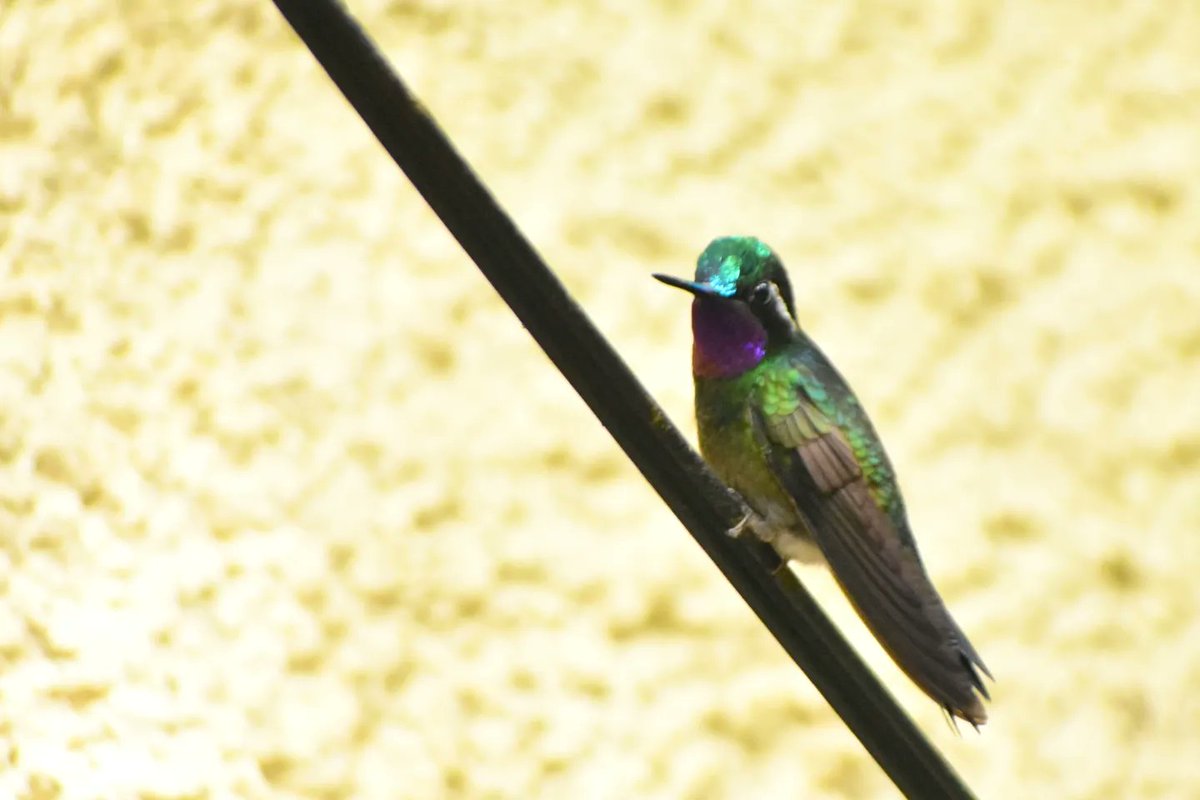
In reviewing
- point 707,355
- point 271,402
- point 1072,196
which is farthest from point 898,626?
point 1072,196

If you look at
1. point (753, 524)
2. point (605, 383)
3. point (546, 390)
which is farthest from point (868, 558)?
point (546, 390)

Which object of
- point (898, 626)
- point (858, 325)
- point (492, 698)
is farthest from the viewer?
point (858, 325)

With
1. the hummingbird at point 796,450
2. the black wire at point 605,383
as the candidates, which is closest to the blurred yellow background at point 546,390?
the hummingbird at point 796,450

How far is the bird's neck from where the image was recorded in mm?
508

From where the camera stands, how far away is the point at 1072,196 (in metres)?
0.90

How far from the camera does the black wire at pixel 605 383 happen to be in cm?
28

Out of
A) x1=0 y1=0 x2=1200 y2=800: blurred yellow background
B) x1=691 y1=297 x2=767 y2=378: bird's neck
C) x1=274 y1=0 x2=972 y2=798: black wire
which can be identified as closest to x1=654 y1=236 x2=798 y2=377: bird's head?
x1=691 y1=297 x2=767 y2=378: bird's neck

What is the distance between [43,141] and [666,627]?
1.71 ft

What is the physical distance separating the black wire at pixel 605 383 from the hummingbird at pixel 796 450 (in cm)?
10

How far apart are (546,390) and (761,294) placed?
1.02 feet

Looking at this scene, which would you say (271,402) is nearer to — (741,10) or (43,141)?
(43,141)

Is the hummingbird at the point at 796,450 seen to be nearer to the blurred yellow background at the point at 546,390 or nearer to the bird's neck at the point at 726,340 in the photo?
the bird's neck at the point at 726,340

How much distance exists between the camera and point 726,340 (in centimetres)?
52

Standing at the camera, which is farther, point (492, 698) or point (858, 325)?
point (858, 325)
